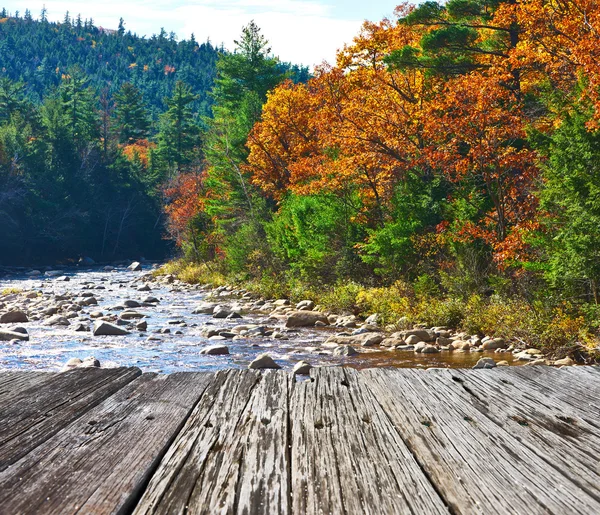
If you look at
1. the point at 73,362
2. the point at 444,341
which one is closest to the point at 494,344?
the point at 444,341

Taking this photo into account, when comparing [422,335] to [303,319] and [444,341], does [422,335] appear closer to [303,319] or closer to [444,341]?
[444,341]

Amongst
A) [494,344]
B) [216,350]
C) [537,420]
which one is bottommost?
[216,350]

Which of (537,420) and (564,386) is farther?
(564,386)

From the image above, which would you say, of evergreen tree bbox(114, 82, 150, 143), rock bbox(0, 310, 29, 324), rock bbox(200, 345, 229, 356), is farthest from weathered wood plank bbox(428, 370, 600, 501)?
evergreen tree bbox(114, 82, 150, 143)

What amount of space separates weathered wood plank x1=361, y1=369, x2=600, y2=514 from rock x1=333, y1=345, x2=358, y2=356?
899 cm

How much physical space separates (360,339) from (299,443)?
1149cm

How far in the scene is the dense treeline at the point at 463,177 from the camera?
11250 mm

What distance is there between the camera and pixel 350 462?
75.7 inches

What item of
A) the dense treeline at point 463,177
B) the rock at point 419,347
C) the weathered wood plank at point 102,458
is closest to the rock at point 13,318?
the dense treeline at point 463,177

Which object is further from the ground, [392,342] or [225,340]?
[392,342]

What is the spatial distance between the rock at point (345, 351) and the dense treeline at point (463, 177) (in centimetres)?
306

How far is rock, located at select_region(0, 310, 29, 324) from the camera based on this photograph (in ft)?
53.9

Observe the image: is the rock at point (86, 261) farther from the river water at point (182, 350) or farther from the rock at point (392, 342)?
the rock at point (392, 342)

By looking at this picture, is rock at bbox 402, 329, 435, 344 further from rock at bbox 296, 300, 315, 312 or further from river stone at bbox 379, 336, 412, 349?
rock at bbox 296, 300, 315, 312
